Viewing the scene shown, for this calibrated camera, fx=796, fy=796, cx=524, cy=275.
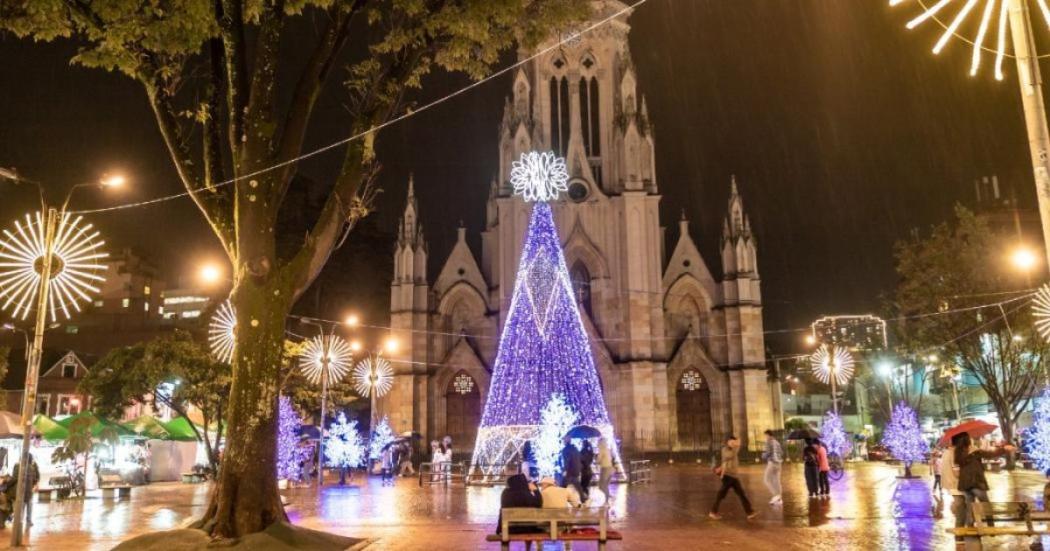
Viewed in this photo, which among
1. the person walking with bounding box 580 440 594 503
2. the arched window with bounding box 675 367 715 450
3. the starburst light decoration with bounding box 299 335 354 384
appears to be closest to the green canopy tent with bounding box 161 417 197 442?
the starburst light decoration with bounding box 299 335 354 384

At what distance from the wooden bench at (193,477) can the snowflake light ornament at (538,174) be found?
18.7m

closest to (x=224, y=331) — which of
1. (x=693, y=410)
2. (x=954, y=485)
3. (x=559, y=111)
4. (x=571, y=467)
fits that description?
(x=571, y=467)

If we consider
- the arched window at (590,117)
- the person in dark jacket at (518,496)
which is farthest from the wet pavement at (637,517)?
the arched window at (590,117)

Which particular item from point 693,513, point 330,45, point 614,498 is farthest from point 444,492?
point 330,45

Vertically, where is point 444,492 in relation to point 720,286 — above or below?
below

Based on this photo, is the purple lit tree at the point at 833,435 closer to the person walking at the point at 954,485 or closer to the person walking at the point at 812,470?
the person walking at the point at 812,470

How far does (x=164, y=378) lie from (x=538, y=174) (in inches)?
669

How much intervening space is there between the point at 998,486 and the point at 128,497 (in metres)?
24.5

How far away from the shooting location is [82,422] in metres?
23.4

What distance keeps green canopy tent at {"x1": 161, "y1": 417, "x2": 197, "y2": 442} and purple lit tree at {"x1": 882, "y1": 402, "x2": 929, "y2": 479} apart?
26.4 m

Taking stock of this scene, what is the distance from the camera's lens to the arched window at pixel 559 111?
47156 millimetres

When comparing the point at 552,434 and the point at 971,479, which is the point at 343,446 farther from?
the point at 971,479

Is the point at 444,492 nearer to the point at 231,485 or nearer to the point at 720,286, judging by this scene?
the point at 231,485

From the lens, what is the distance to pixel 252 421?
1077cm
